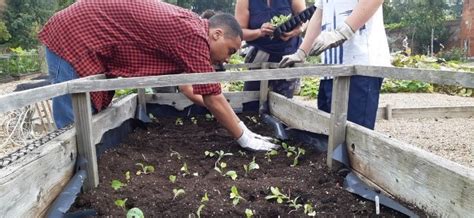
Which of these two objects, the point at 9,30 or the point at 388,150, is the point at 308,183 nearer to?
the point at 388,150

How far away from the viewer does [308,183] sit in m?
2.02

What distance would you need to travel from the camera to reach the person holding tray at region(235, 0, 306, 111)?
11.5 ft

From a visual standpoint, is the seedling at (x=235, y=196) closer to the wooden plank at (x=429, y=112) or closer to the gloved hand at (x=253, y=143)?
the gloved hand at (x=253, y=143)

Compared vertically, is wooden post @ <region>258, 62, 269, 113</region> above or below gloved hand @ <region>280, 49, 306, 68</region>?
below

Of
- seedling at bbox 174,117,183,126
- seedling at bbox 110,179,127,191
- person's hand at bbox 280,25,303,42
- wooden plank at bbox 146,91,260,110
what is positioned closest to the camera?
seedling at bbox 110,179,127,191

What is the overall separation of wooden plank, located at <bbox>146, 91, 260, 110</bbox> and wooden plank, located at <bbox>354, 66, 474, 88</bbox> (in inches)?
79.0

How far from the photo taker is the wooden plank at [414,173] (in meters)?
1.33

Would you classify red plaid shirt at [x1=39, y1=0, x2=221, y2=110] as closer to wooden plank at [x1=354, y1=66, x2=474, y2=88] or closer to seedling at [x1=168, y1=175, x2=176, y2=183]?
seedling at [x1=168, y1=175, x2=176, y2=183]

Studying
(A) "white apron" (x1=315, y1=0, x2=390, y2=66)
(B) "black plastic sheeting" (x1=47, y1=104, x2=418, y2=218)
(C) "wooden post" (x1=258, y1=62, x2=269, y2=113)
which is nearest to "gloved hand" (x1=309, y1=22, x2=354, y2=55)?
(A) "white apron" (x1=315, y1=0, x2=390, y2=66)

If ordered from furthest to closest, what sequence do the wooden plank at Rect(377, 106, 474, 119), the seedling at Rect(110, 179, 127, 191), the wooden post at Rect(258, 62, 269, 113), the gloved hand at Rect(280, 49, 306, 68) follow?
1. the wooden plank at Rect(377, 106, 474, 119)
2. the wooden post at Rect(258, 62, 269, 113)
3. the gloved hand at Rect(280, 49, 306, 68)
4. the seedling at Rect(110, 179, 127, 191)

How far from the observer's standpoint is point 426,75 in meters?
1.58

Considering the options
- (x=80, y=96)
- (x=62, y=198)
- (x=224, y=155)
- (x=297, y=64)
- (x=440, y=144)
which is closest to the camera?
(x=62, y=198)

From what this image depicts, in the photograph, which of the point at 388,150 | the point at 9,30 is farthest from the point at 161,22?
the point at 9,30

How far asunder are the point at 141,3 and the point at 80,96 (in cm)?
80
